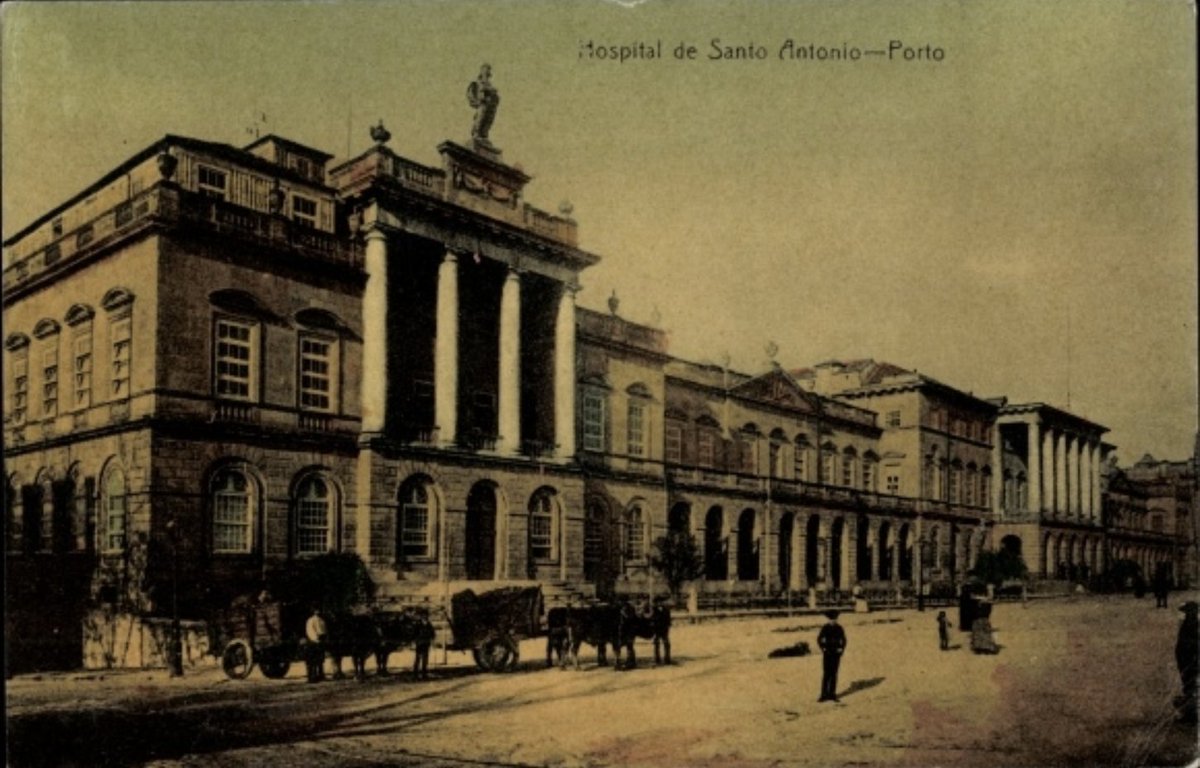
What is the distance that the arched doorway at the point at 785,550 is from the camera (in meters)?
41.7

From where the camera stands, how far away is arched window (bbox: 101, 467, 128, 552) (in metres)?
19.6

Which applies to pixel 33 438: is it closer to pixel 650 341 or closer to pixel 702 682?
pixel 702 682

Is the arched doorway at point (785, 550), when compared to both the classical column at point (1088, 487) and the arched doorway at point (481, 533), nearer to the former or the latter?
the arched doorway at point (481, 533)

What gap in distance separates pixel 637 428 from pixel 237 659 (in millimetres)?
18845

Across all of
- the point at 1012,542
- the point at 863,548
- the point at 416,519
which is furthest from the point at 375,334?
the point at 1012,542

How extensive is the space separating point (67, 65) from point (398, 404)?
1370 centimetres

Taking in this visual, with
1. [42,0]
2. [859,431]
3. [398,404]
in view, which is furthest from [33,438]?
[859,431]

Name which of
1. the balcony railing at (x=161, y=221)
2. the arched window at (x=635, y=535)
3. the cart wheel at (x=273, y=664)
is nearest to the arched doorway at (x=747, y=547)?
the arched window at (x=635, y=535)

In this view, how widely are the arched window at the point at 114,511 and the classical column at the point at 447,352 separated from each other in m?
7.67

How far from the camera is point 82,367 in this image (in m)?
20.1

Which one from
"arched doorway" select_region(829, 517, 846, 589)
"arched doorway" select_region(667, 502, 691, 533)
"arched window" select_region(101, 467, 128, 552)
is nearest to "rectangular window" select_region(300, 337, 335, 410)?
"arched window" select_region(101, 467, 128, 552)

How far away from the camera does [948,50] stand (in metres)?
14.0

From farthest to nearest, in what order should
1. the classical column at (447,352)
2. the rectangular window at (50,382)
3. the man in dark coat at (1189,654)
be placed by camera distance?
the classical column at (447,352), the rectangular window at (50,382), the man in dark coat at (1189,654)

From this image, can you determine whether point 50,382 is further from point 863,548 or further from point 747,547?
point 863,548
